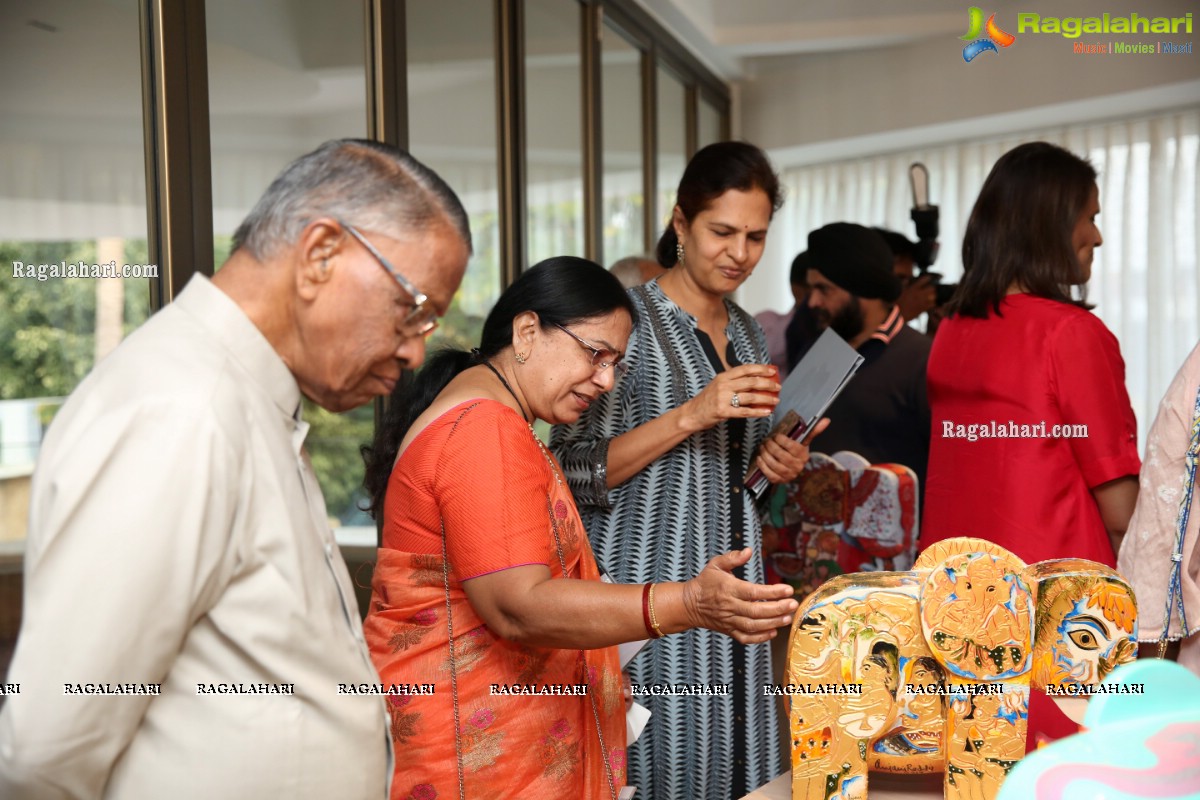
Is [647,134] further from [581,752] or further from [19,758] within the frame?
[19,758]

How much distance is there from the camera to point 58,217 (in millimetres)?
1547

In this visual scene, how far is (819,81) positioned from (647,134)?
1548 mm

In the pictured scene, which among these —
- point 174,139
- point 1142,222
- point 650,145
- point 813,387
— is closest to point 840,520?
point 813,387

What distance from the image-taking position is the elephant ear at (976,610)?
1.10 meters

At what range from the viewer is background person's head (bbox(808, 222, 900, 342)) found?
9.29 feet

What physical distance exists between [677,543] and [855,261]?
1.42 meters

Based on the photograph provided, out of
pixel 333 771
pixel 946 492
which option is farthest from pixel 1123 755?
pixel 946 492

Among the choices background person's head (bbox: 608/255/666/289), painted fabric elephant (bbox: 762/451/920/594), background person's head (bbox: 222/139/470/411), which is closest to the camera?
background person's head (bbox: 222/139/470/411)

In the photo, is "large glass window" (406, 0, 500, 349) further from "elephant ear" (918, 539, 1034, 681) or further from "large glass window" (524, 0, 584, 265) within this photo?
"elephant ear" (918, 539, 1034, 681)

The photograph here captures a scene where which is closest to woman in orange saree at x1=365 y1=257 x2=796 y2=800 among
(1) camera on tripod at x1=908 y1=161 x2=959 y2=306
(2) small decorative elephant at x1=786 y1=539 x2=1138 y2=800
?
(2) small decorative elephant at x1=786 y1=539 x2=1138 y2=800

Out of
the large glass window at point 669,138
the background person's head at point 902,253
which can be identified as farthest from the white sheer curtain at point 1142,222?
the background person's head at point 902,253

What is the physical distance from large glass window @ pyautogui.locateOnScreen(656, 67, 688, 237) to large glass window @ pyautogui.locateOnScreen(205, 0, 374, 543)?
243 cm

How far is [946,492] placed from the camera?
1.83 meters

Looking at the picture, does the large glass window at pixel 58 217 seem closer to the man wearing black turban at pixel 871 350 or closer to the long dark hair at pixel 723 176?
the long dark hair at pixel 723 176
